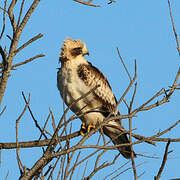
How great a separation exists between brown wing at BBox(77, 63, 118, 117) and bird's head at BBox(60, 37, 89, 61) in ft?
1.16

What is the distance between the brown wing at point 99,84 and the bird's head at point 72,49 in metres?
0.35

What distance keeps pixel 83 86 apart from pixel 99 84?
0.44m

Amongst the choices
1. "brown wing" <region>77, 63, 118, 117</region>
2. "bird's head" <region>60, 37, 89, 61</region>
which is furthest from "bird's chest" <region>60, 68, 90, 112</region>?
"bird's head" <region>60, 37, 89, 61</region>

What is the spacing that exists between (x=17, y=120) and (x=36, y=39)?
34.9 inches

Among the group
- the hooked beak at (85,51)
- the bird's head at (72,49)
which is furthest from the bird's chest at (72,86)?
the hooked beak at (85,51)

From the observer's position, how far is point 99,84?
789 centimetres

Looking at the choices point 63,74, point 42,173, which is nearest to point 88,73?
point 63,74

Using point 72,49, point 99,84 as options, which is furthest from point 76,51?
point 99,84

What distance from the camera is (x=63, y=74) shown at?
302 inches

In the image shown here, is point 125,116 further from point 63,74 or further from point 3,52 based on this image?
point 63,74

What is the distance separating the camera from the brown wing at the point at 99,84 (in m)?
7.70

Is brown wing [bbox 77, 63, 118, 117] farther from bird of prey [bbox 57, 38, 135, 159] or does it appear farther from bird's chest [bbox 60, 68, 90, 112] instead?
bird's chest [bbox 60, 68, 90, 112]

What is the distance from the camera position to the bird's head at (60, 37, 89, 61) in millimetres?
8123

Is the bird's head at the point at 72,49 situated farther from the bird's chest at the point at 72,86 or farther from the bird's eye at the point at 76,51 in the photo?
the bird's chest at the point at 72,86
